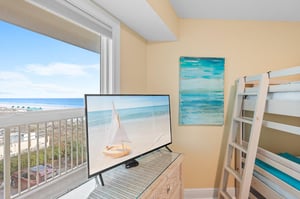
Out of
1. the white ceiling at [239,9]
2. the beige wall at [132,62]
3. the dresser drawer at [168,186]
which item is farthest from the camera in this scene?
the white ceiling at [239,9]

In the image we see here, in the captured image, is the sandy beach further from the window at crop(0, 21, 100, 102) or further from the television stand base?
the window at crop(0, 21, 100, 102)

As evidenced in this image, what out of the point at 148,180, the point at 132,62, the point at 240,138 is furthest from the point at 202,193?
the point at 132,62

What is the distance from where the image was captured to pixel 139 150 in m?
1.81

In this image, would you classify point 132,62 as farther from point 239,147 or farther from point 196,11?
point 239,147

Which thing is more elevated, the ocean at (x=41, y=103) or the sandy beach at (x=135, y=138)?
the ocean at (x=41, y=103)

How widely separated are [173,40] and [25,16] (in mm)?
1889

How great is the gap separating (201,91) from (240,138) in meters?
0.74

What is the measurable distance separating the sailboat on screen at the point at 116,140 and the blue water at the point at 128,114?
0.05 metres

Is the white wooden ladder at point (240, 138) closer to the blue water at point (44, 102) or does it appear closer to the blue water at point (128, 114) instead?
the blue water at point (128, 114)

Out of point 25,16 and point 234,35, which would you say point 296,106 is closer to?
point 234,35

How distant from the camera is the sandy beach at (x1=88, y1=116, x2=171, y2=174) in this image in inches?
53.4

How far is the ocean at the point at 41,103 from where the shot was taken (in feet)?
3.78

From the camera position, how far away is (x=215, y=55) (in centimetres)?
281

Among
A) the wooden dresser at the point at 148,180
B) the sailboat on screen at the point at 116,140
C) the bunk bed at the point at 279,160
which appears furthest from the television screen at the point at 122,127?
the bunk bed at the point at 279,160
